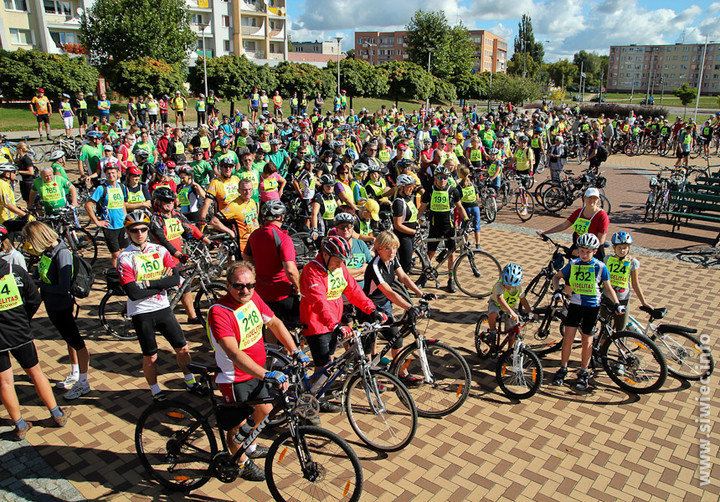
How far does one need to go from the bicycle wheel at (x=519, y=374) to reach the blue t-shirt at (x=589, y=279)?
85cm

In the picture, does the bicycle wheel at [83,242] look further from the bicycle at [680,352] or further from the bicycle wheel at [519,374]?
the bicycle at [680,352]

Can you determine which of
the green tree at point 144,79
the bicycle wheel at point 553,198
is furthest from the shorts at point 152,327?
the green tree at point 144,79

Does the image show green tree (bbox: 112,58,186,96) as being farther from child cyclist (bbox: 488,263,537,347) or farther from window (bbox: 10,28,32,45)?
child cyclist (bbox: 488,263,537,347)

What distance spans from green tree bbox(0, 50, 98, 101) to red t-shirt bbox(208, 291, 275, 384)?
117 feet

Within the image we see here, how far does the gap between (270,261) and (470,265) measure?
4.81 metres

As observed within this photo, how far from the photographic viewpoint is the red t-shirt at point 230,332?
391 centimetres

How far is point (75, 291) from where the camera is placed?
548 centimetres

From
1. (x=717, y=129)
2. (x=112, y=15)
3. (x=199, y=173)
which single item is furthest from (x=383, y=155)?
(x=112, y=15)

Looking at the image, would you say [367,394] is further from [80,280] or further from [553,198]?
[553,198]

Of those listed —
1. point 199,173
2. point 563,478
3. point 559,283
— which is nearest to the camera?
point 563,478

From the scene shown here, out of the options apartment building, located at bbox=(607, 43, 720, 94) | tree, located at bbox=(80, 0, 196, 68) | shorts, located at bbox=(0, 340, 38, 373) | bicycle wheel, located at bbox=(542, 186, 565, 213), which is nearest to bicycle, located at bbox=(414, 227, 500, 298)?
shorts, located at bbox=(0, 340, 38, 373)

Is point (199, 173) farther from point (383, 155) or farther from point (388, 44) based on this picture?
point (388, 44)

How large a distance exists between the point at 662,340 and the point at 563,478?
2664 mm

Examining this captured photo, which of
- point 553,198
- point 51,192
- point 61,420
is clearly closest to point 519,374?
point 61,420
